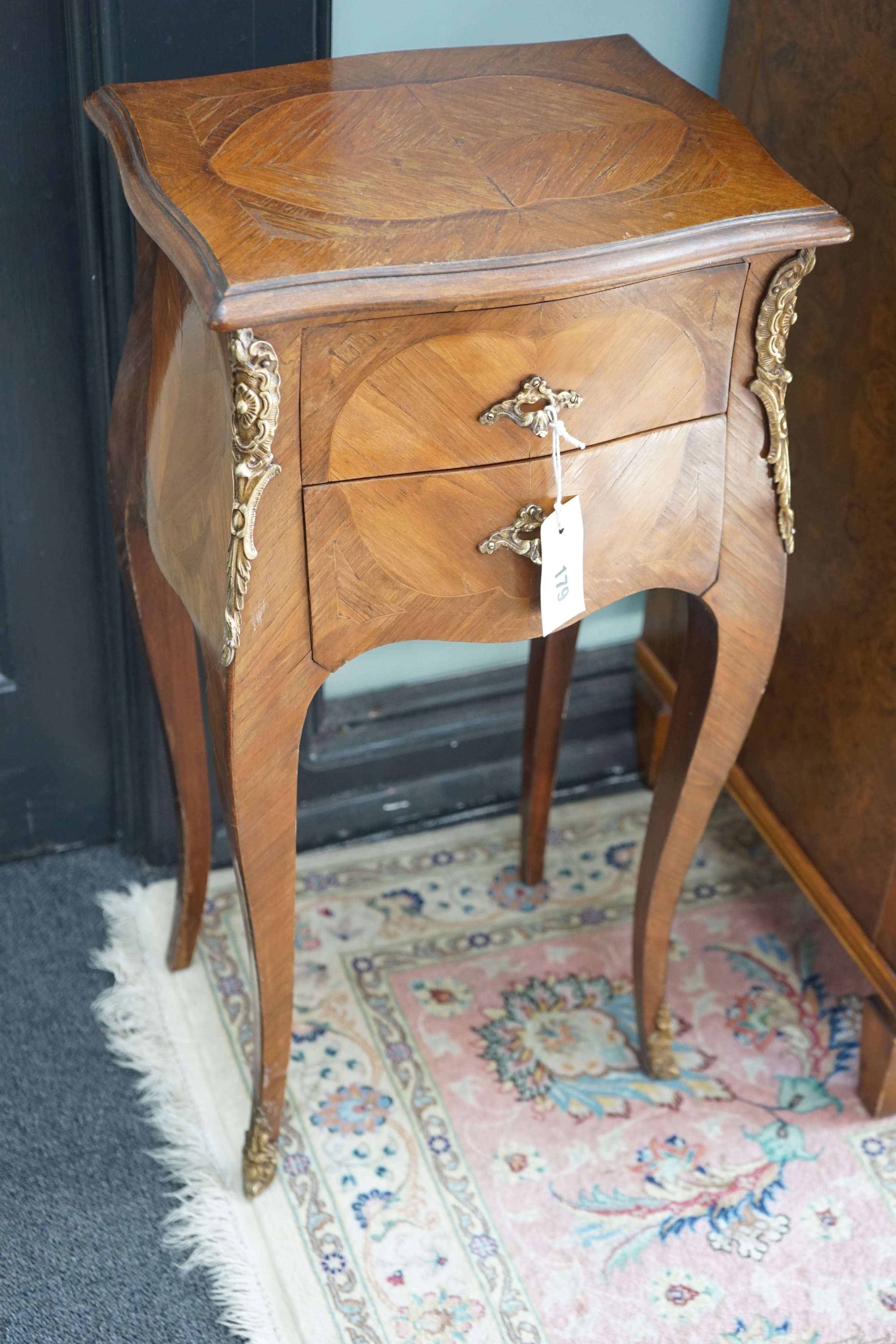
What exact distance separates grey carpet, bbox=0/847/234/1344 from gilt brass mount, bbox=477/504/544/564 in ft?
2.26

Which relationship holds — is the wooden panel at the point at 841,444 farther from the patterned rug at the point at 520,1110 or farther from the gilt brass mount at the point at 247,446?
the gilt brass mount at the point at 247,446

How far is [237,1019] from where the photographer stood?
1400 mm

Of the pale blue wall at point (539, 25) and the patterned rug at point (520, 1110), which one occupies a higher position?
the pale blue wall at point (539, 25)

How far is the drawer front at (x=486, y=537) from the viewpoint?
3.04ft

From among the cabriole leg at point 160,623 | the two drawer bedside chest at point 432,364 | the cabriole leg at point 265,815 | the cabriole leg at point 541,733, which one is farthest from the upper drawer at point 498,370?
the cabriole leg at point 541,733

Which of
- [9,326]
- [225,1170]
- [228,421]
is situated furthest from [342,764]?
[228,421]

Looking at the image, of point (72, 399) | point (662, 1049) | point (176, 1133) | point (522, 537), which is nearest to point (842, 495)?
point (522, 537)

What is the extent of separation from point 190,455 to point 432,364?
20 cm

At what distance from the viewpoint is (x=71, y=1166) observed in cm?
126

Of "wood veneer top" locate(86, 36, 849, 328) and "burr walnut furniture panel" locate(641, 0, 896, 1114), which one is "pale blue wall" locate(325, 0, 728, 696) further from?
"wood veneer top" locate(86, 36, 849, 328)

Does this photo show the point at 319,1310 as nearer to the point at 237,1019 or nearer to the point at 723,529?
the point at 237,1019

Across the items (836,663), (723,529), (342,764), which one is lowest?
(342,764)

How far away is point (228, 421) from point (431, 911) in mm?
794

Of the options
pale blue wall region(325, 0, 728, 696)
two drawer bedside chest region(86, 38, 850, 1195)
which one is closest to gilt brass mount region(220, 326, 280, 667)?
two drawer bedside chest region(86, 38, 850, 1195)
